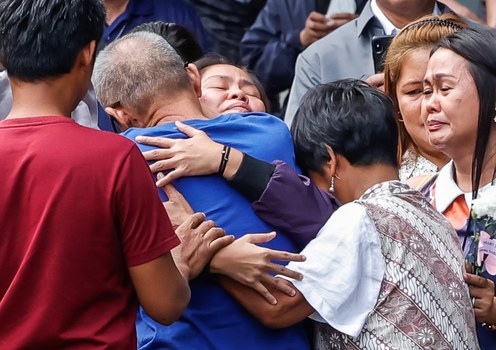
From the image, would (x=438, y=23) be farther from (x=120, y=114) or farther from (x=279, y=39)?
(x=279, y=39)

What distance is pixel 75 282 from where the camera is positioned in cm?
278

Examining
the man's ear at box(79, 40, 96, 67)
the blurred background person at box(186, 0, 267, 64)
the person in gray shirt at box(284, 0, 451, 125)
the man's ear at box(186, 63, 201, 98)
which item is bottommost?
the blurred background person at box(186, 0, 267, 64)

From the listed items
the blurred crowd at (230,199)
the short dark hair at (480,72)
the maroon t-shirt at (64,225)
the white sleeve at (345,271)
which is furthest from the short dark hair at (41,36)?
the short dark hair at (480,72)

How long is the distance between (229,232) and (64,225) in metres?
0.67

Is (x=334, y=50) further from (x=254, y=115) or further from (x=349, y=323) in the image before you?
(x=349, y=323)

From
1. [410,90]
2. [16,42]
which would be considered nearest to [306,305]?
[16,42]

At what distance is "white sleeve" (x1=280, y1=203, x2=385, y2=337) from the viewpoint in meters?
3.17

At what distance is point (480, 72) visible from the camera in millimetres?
3760

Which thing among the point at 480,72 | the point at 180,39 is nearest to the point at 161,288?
the point at 480,72

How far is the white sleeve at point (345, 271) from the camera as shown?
125 inches

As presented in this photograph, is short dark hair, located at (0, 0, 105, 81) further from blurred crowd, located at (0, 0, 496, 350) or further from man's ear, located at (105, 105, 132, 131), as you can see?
man's ear, located at (105, 105, 132, 131)

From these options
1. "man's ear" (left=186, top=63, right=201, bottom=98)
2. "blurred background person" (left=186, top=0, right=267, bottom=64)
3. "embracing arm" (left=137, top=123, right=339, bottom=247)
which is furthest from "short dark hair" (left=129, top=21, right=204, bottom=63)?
"blurred background person" (left=186, top=0, right=267, bottom=64)

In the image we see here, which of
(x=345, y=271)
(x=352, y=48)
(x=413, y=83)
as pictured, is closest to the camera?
(x=345, y=271)

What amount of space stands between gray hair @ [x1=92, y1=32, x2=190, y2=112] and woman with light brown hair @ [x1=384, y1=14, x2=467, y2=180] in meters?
1.19
